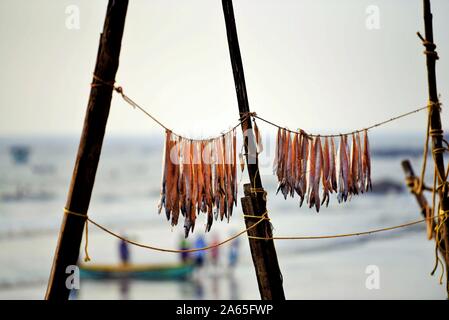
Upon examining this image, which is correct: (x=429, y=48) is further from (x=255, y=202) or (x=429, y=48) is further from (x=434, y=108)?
(x=255, y=202)

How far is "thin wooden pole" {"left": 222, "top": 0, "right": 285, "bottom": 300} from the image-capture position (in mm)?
5848

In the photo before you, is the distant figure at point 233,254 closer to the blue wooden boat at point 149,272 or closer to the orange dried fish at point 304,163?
the blue wooden boat at point 149,272

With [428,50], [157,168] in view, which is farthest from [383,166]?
[428,50]

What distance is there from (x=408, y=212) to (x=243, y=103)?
3421cm

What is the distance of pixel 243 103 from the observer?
5.88 meters

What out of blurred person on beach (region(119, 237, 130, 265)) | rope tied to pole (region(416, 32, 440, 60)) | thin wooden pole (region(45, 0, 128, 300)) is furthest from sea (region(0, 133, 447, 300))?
rope tied to pole (region(416, 32, 440, 60))

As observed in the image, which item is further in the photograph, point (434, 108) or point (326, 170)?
point (434, 108)

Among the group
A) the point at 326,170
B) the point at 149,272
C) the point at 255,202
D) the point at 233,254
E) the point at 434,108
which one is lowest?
the point at 149,272

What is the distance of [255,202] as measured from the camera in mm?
5930

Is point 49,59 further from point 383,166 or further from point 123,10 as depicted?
point 123,10

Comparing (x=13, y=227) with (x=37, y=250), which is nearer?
(x=37, y=250)

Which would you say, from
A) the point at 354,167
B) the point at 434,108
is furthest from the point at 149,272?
the point at 434,108

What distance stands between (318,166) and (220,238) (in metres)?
23.5

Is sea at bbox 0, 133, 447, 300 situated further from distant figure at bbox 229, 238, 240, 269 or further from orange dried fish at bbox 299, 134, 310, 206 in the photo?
orange dried fish at bbox 299, 134, 310, 206
